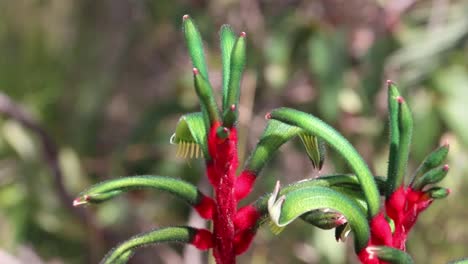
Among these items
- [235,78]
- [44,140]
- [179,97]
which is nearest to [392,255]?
[235,78]

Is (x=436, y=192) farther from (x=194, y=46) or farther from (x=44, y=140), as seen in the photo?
(x=44, y=140)

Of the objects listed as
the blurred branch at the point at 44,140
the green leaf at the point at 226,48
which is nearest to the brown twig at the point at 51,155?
the blurred branch at the point at 44,140

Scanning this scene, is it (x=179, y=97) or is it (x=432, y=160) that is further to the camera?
(x=179, y=97)

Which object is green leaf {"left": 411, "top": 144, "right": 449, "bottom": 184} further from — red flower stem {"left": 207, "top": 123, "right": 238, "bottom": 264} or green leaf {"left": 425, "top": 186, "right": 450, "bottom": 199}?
red flower stem {"left": 207, "top": 123, "right": 238, "bottom": 264}

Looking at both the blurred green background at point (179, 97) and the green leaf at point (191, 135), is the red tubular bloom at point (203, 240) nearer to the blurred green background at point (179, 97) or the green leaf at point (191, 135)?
the green leaf at point (191, 135)

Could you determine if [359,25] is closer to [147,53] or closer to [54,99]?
[147,53]

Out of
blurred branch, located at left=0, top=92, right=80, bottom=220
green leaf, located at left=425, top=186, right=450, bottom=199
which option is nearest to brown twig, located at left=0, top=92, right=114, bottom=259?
blurred branch, located at left=0, top=92, right=80, bottom=220

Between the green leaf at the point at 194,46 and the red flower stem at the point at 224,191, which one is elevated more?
the green leaf at the point at 194,46
